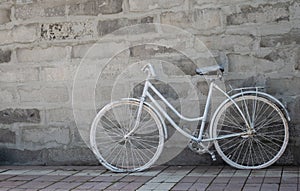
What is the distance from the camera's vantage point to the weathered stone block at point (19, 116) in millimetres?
5281

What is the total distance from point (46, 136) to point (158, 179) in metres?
1.55

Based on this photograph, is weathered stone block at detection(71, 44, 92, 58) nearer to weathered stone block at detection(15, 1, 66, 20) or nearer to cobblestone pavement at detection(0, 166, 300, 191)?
weathered stone block at detection(15, 1, 66, 20)

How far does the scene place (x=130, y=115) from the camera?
4957mm

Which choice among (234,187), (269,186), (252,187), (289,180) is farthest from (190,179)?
(289,180)

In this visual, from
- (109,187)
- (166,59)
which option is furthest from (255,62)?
(109,187)

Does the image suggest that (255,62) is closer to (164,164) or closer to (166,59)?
(166,59)

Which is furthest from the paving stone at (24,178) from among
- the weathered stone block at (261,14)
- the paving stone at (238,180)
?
the weathered stone block at (261,14)

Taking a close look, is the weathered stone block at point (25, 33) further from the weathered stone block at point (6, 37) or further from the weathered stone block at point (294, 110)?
the weathered stone block at point (294, 110)

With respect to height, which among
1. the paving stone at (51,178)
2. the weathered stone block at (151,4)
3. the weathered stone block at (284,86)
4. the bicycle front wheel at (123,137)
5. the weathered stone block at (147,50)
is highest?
the weathered stone block at (151,4)

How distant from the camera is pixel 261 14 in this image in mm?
4660

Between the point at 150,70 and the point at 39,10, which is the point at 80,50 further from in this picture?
→ the point at 150,70

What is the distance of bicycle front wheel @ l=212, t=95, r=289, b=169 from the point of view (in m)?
4.62

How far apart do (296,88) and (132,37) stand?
1.72 m

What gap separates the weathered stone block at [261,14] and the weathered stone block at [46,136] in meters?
2.11
